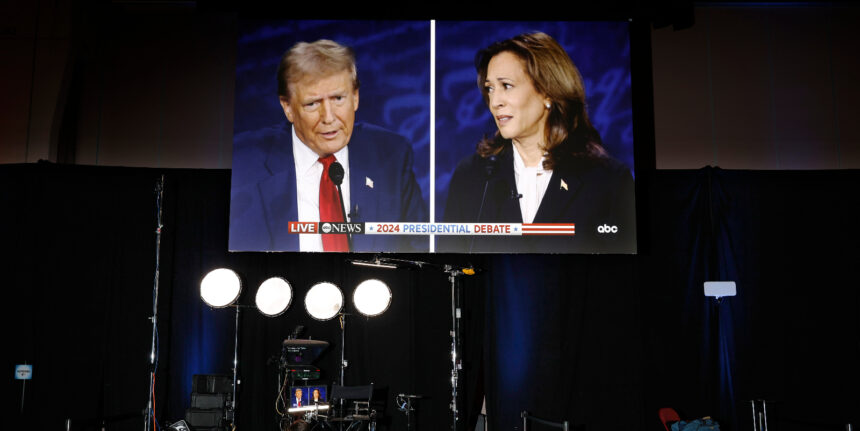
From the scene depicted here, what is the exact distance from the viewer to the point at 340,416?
5574 mm

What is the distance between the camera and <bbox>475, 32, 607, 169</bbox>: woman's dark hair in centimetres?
602

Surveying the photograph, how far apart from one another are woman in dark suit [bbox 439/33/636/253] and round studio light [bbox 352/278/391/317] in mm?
677

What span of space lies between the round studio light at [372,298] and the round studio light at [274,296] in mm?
628

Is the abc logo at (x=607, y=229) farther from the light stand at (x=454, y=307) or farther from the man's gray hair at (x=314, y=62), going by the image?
the man's gray hair at (x=314, y=62)

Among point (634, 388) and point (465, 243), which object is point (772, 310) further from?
point (465, 243)

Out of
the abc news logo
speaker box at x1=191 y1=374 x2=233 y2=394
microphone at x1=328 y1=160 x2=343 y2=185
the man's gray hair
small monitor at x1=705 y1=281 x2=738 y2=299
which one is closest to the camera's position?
speaker box at x1=191 y1=374 x2=233 y2=394

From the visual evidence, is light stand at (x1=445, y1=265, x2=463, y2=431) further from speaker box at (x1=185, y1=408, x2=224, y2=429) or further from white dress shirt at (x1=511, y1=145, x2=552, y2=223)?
speaker box at (x1=185, y1=408, x2=224, y2=429)

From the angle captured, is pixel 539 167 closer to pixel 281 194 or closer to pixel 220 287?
pixel 281 194

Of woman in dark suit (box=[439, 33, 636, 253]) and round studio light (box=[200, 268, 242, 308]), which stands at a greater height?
woman in dark suit (box=[439, 33, 636, 253])

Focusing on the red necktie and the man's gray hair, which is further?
the man's gray hair

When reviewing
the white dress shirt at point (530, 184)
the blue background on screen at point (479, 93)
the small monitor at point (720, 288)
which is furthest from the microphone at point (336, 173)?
the small monitor at point (720, 288)

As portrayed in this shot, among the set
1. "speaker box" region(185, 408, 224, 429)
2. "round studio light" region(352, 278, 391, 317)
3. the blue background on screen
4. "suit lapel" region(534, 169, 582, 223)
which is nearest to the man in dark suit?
"round studio light" region(352, 278, 391, 317)

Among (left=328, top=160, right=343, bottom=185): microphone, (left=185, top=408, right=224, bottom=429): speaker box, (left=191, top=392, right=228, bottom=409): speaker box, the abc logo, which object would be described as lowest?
(left=185, top=408, right=224, bottom=429): speaker box

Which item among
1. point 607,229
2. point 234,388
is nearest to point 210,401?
point 234,388
